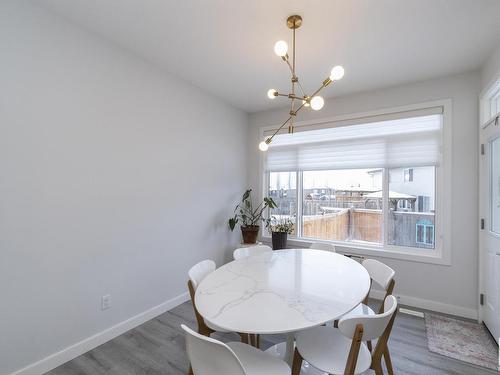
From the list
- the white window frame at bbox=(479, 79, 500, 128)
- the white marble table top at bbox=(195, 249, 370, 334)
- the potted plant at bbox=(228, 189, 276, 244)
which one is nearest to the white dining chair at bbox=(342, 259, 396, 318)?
the white marble table top at bbox=(195, 249, 370, 334)

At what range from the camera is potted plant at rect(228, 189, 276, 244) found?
375cm

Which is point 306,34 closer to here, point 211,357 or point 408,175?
point 408,175

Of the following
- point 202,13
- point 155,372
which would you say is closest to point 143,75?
point 202,13

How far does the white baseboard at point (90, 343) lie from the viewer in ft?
5.99

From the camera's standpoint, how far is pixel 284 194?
A: 4.14 meters

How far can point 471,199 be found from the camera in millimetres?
2691

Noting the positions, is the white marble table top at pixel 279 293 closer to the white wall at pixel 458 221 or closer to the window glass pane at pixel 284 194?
the white wall at pixel 458 221

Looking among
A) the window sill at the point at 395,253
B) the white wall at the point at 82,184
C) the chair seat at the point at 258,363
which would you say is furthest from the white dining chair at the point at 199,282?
the window sill at the point at 395,253

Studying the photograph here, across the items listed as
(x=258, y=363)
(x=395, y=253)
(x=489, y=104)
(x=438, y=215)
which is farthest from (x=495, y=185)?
(x=258, y=363)

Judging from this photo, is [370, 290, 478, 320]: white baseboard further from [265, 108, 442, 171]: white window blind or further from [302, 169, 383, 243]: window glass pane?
[265, 108, 442, 171]: white window blind

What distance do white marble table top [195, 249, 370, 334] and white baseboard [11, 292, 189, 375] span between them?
135cm

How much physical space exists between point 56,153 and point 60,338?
4.87 ft

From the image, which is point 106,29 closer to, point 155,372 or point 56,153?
point 56,153

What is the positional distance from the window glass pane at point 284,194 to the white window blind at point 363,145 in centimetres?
15
